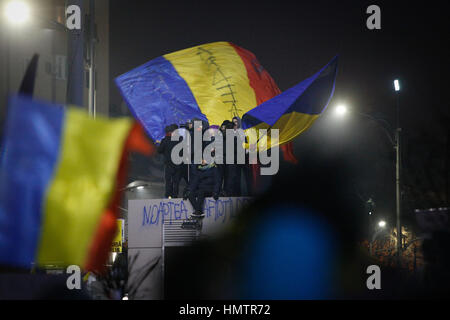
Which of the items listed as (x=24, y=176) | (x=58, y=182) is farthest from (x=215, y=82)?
(x=24, y=176)

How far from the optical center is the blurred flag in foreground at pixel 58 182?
4629mm

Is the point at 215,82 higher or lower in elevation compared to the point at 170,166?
higher

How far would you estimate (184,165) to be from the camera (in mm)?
12359

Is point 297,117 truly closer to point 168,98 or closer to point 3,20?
point 168,98

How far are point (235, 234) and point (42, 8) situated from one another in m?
15.4

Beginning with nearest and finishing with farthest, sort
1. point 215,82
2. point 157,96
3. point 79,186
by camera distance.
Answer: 1. point 79,186
2. point 157,96
3. point 215,82

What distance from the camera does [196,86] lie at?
57.4ft

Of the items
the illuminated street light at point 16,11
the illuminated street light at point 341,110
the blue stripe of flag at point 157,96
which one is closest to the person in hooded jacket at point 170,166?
→ the illuminated street light at point 16,11

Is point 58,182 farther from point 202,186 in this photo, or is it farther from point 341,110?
point 341,110

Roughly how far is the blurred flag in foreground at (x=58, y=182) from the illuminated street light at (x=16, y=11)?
716cm

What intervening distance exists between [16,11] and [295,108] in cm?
607

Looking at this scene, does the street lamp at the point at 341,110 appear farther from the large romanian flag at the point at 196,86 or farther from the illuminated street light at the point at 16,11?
the illuminated street light at the point at 16,11
